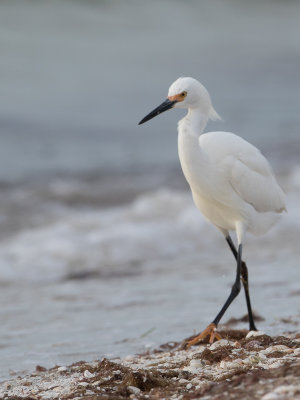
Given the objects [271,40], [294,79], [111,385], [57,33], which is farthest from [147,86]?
[111,385]

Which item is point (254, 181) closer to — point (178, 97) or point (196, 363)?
point (178, 97)

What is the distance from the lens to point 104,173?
13.4 metres

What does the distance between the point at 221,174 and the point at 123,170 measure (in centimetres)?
829

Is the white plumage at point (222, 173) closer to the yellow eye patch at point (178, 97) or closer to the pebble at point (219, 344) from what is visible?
the yellow eye patch at point (178, 97)

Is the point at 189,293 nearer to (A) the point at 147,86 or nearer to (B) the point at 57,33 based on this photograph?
(A) the point at 147,86

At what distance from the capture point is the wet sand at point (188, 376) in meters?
3.16

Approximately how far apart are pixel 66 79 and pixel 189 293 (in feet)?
39.4

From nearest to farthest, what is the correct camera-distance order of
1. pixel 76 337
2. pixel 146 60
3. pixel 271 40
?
pixel 76 337 < pixel 146 60 < pixel 271 40

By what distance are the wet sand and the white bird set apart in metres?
0.54

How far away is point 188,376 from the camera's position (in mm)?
3836

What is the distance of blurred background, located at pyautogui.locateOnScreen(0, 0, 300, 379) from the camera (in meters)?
6.15

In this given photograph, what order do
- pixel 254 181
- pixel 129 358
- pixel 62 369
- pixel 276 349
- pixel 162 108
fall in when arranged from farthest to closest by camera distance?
pixel 254 181 < pixel 162 108 < pixel 129 358 < pixel 62 369 < pixel 276 349

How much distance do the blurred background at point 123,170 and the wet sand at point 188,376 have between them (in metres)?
0.61

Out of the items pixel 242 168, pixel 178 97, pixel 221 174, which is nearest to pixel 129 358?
pixel 221 174
